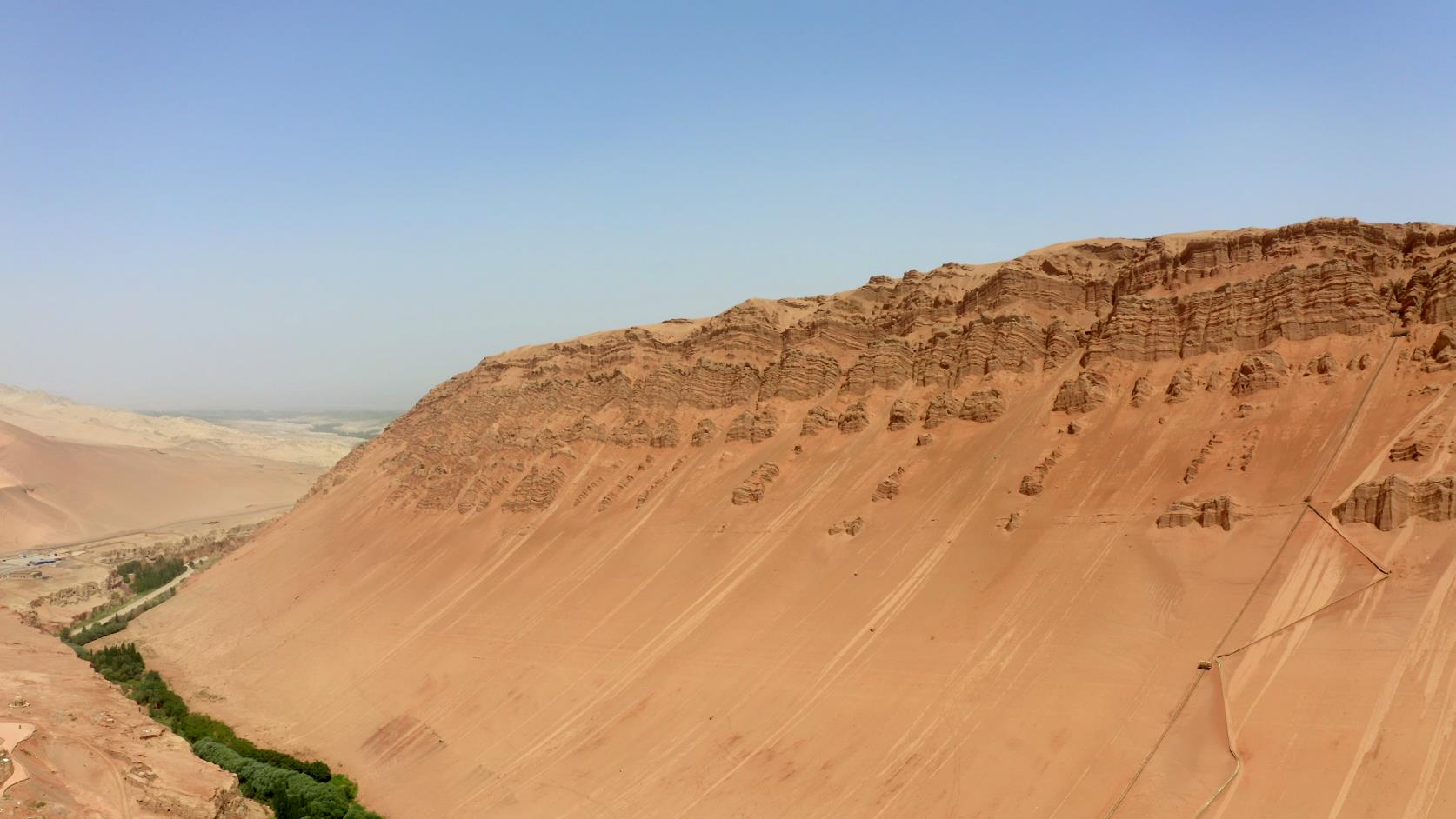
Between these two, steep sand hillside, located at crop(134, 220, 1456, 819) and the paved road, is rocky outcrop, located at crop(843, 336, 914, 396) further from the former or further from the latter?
the paved road

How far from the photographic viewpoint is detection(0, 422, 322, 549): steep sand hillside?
3521 inches

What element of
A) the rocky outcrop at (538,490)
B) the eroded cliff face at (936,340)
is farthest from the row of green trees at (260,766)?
the eroded cliff face at (936,340)

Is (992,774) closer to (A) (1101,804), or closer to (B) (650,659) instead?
(A) (1101,804)

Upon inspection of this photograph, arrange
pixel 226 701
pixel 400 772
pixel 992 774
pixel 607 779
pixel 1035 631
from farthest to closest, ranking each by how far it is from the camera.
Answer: pixel 226 701 → pixel 400 772 → pixel 607 779 → pixel 1035 631 → pixel 992 774

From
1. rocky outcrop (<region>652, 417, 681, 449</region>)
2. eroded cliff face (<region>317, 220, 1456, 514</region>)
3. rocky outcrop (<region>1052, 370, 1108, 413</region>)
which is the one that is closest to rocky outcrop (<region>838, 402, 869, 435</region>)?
eroded cliff face (<region>317, 220, 1456, 514</region>)

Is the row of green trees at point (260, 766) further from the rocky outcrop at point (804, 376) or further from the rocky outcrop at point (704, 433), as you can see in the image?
the rocky outcrop at point (804, 376)

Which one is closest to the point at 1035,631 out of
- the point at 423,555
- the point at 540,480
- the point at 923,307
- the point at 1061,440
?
the point at 1061,440

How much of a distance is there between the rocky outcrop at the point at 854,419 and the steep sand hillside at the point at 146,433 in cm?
13082

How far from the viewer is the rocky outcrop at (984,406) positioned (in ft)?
107

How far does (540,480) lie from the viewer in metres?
44.5

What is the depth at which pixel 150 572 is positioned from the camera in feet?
207

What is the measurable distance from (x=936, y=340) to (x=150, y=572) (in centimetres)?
5847

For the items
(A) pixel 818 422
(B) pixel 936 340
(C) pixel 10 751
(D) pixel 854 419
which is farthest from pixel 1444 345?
(C) pixel 10 751

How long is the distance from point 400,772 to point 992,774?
1967cm
